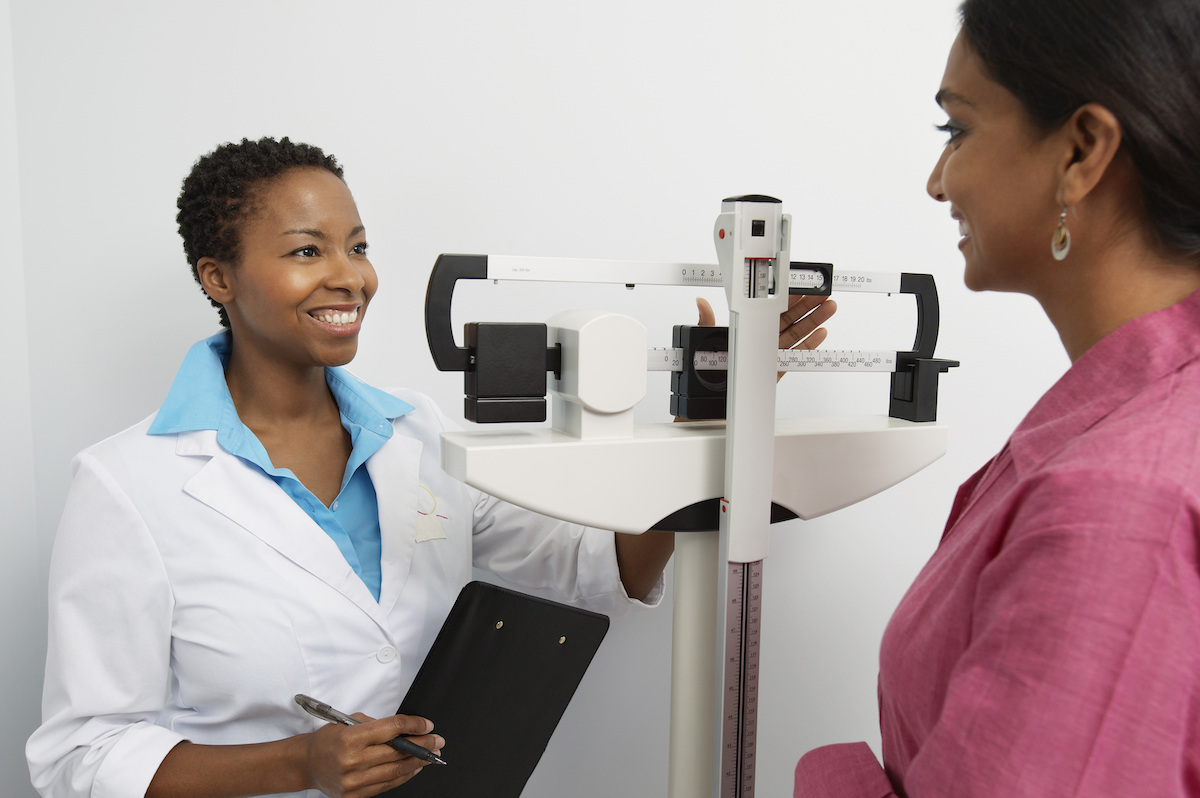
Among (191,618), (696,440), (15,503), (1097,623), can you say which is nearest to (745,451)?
(696,440)

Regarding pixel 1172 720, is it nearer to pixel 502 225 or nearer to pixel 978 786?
pixel 978 786

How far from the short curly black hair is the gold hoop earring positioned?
0.97m

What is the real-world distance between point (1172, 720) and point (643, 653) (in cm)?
127

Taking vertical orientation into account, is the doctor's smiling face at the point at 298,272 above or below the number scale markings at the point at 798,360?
above

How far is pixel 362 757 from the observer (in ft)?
3.37

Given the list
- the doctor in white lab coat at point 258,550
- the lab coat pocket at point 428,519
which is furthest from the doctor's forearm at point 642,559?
the lab coat pocket at point 428,519

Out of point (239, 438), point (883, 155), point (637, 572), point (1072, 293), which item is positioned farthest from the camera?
point (883, 155)

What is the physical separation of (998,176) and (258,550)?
98 cm

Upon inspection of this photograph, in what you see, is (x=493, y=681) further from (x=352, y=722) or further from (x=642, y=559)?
(x=642, y=559)

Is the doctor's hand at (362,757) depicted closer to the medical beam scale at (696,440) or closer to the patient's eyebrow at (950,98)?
the medical beam scale at (696,440)

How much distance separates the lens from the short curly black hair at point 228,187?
1174 mm

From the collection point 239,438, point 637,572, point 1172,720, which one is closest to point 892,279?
point 637,572

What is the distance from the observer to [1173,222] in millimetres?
622

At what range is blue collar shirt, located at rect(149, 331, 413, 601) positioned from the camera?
1.18 m
